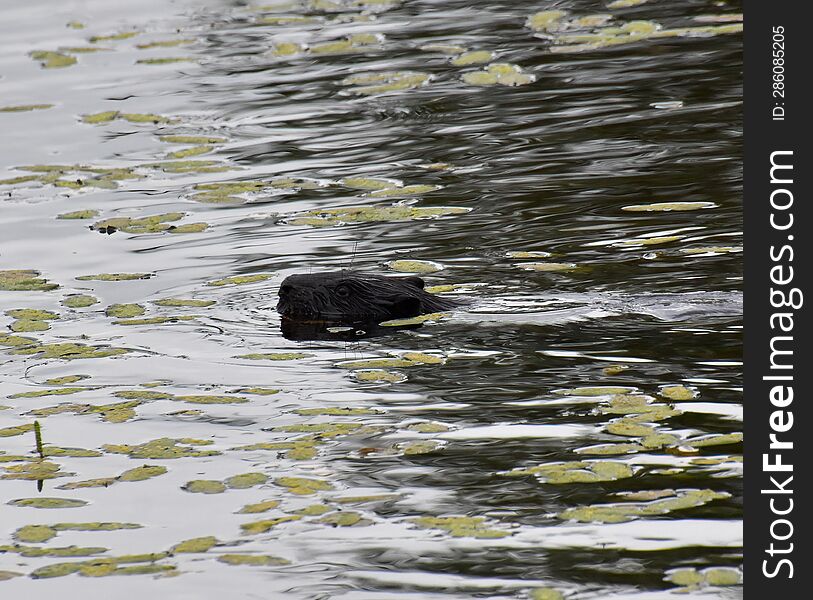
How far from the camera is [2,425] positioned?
7902 millimetres

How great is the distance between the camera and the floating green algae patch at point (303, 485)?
21.9 feet

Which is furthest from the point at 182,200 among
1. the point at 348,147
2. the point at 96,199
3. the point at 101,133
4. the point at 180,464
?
the point at 180,464

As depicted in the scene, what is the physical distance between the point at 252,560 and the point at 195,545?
301mm

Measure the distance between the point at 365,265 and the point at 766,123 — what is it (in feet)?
10.8

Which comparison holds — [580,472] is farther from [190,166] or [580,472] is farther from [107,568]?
[190,166]

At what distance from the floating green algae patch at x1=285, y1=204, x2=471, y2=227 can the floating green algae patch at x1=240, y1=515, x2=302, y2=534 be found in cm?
512

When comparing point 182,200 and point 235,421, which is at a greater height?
point 182,200

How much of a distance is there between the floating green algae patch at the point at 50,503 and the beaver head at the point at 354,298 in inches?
119

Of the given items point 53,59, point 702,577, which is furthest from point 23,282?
point 53,59

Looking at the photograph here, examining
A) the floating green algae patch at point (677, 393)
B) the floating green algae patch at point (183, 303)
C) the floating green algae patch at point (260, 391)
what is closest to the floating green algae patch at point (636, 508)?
the floating green algae patch at point (677, 393)

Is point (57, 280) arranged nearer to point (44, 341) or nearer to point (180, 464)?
point (44, 341)

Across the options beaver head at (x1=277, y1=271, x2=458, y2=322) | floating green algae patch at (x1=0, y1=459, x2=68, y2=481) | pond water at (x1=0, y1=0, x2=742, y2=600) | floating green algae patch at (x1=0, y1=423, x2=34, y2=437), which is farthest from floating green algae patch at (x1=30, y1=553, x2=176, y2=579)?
beaver head at (x1=277, y1=271, x2=458, y2=322)

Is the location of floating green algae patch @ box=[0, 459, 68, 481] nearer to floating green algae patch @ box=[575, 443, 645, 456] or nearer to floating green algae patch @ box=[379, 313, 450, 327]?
floating green algae patch @ box=[575, 443, 645, 456]

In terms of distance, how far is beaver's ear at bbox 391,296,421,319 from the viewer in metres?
9.45
